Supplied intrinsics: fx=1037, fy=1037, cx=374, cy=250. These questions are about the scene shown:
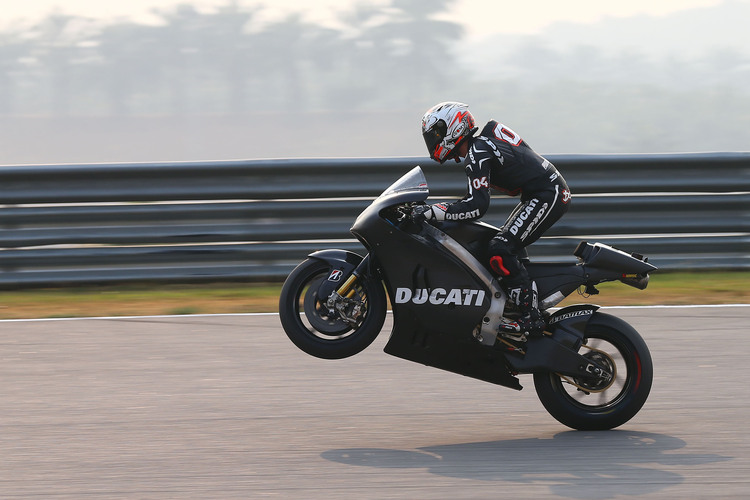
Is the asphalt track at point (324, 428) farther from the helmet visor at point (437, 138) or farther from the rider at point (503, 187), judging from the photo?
the helmet visor at point (437, 138)

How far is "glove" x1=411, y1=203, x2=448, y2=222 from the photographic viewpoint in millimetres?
5652

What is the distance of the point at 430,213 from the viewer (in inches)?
223

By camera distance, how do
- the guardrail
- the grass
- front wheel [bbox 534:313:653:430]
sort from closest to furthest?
front wheel [bbox 534:313:653:430], the grass, the guardrail

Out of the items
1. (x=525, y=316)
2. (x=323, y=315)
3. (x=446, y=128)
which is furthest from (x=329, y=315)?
(x=446, y=128)

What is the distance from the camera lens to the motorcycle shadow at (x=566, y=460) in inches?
187

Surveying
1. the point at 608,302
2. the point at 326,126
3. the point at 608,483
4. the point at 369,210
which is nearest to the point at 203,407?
the point at 369,210

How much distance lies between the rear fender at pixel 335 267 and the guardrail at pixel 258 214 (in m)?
4.32

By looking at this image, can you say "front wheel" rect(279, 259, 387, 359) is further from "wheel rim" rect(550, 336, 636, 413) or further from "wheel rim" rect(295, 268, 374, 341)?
"wheel rim" rect(550, 336, 636, 413)

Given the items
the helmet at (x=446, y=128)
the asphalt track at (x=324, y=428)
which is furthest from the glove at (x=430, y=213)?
the asphalt track at (x=324, y=428)

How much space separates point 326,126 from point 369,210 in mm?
5494

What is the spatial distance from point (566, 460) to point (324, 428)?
1.36 metres

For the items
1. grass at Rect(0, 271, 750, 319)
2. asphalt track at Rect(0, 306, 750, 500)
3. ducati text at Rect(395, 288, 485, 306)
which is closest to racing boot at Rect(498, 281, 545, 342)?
ducati text at Rect(395, 288, 485, 306)

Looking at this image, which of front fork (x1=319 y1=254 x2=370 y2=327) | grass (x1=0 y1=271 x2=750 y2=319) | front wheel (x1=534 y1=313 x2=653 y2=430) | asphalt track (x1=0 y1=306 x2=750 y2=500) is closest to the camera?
asphalt track (x1=0 y1=306 x2=750 y2=500)

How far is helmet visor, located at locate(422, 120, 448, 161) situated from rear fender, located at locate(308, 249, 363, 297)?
2.38ft
